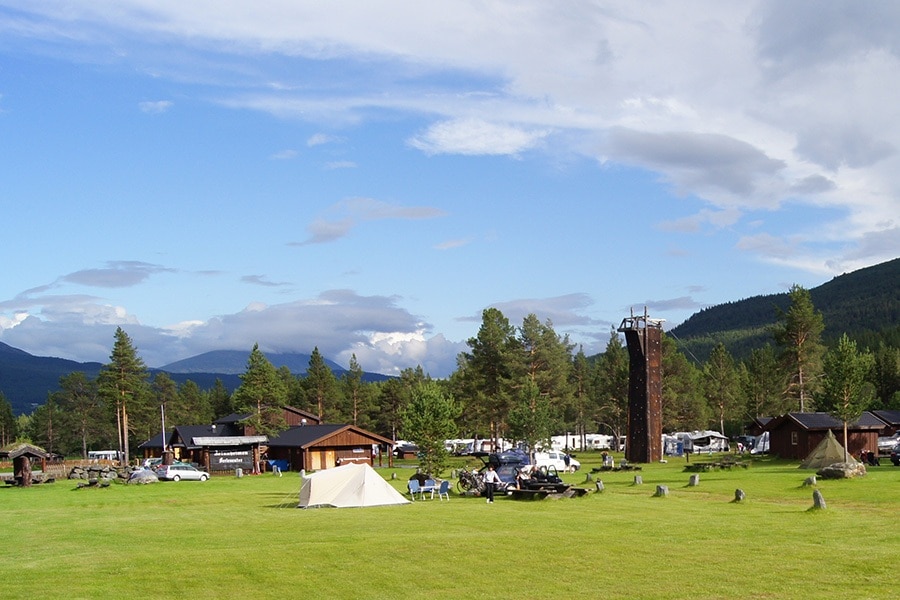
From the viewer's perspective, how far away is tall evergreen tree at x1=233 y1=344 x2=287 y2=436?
8200cm

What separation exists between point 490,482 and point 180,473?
34.8 metres

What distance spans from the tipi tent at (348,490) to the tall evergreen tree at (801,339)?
55.0 m

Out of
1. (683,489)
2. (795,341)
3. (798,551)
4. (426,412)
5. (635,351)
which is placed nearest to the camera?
(798,551)

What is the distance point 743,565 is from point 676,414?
7679 centimetres

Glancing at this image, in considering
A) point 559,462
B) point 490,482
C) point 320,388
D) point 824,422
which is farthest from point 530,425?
point 320,388

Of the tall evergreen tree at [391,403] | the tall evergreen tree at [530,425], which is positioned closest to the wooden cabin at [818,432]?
the tall evergreen tree at [530,425]

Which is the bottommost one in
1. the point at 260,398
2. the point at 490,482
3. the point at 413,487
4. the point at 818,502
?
the point at 413,487

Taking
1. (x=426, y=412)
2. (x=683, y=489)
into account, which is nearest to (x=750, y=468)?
(x=683, y=489)

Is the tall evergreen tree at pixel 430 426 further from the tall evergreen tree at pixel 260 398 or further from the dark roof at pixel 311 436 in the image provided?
the tall evergreen tree at pixel 260 398

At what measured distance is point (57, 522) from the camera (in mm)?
32281

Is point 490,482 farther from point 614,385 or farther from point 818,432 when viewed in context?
point 614,385

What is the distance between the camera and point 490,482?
3647 centimetres

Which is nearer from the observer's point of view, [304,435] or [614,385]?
[304,435]

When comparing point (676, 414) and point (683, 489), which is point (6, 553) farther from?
point (676, 414)
